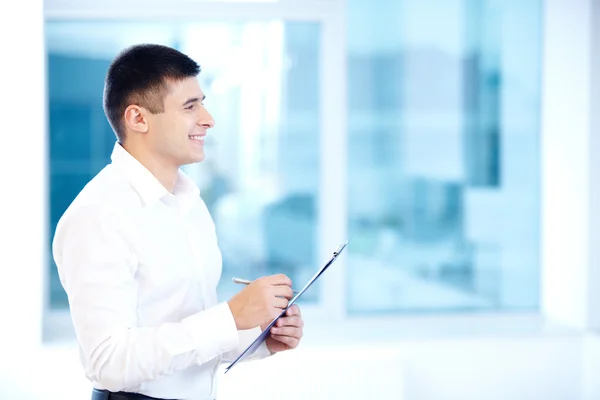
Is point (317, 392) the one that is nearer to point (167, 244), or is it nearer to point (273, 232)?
point (273, 232)

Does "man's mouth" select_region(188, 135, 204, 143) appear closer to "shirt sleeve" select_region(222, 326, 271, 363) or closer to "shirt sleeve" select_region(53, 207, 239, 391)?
"shirt sleeve" select_region(53, 207, 239, 391)

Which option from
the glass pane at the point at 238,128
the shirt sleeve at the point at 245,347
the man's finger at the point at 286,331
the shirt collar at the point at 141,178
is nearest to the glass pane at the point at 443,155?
the glass pane at the point at 238,128

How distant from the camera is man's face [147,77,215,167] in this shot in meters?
1.68

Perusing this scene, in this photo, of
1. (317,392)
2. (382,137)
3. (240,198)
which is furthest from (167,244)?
(382,137)

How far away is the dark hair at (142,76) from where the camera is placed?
167cm

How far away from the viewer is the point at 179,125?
5.57 ft

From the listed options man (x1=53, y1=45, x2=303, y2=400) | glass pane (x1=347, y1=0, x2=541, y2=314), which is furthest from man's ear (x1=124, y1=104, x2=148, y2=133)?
glass pane (x1=347, y1=0, x2=541, y2=314)

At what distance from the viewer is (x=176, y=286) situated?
1627 millimetres

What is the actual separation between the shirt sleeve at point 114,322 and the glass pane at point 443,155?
2162mm

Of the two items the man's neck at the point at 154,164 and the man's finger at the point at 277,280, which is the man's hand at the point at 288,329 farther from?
the man's neck at the point at 154,164

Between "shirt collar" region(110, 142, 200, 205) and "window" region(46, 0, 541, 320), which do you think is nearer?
"shirt collar" region(110, 142, 200, 205)

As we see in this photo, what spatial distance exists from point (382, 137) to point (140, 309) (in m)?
2.20

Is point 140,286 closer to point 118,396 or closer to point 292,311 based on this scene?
point 118,396

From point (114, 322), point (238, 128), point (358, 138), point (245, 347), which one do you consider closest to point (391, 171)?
point (358, 138)
